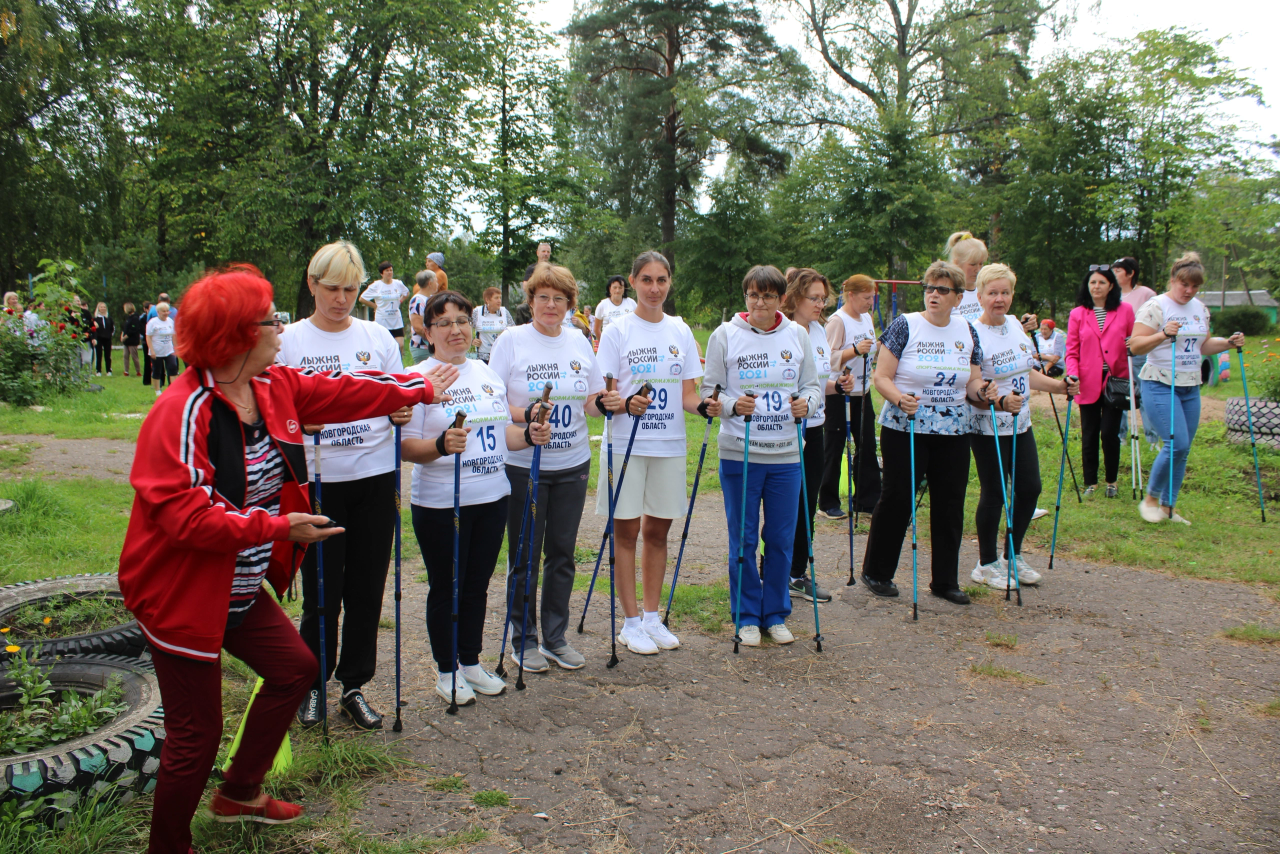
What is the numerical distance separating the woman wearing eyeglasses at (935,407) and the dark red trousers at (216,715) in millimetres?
3871

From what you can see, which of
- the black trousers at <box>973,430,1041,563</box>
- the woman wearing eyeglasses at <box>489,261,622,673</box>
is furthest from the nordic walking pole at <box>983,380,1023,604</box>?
the woman wearing eyeglasses at <box>489,261,622,673</box>

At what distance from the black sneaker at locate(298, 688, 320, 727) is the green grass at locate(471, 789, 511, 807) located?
97 centimetres

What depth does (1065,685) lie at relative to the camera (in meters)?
4.32

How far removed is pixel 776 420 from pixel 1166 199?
85.1ft

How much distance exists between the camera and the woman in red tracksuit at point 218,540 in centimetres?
245

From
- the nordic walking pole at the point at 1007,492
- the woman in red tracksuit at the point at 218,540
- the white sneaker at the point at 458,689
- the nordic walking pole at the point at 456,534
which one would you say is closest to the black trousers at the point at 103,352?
the white sneaker at the point at 458,689

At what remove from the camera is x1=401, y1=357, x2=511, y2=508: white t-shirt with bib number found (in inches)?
153

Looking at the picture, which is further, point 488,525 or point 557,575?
point 557,575

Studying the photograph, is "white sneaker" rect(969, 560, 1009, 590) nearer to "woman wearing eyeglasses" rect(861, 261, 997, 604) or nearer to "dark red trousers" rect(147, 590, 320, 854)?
"woman wearing eyeglasses" rect(861, 261, 997, 604)

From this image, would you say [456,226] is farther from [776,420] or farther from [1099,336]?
[776,420]

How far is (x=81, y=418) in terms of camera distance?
12047 mm

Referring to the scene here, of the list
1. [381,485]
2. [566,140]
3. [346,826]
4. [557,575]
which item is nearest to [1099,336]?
[557,575]

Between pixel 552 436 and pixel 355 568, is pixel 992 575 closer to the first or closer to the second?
pixel 552 436

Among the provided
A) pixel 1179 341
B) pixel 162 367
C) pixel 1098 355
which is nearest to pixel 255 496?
pixel 1179 341
